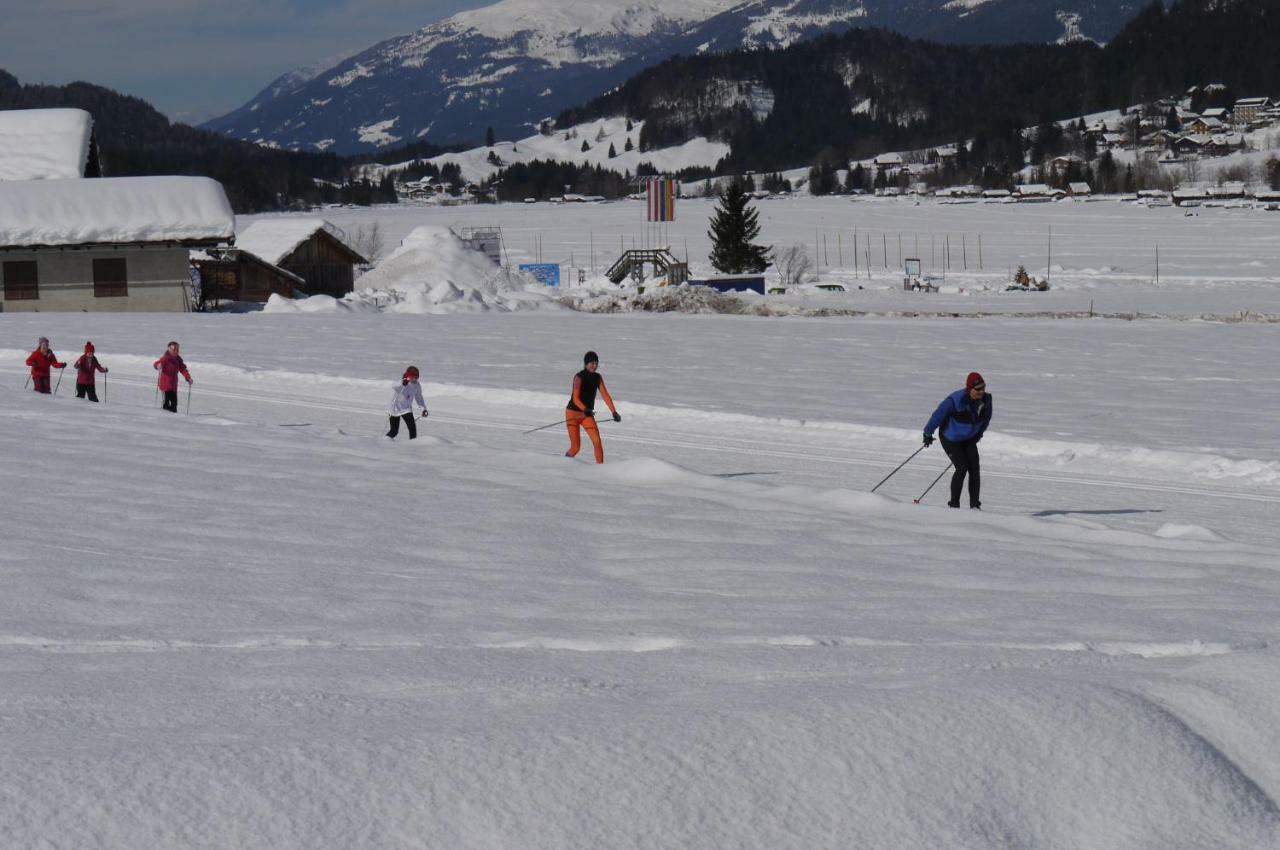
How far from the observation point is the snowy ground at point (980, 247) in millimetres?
54344

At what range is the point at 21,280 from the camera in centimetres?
4262

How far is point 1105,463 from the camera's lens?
16.2 metres

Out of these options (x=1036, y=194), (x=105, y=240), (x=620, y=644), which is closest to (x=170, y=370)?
(x=620, y=644)

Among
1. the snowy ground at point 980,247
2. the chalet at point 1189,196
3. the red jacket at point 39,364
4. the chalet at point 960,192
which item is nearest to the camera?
the red jacket at point 39,364

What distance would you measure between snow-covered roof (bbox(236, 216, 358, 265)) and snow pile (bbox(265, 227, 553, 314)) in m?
3.10

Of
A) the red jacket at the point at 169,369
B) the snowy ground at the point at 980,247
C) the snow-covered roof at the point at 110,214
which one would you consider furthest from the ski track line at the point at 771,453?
the snowy ground at the point at 980,247

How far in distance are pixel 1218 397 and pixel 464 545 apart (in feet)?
56.0

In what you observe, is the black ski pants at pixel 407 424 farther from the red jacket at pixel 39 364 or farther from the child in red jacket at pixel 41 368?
the red jacket at pixel 39 364

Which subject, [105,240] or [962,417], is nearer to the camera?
[962,417]

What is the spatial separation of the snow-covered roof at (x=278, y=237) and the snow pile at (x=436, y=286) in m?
3.10

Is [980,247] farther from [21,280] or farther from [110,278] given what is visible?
[21,280]

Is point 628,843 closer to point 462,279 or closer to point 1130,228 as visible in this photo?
point 462,279

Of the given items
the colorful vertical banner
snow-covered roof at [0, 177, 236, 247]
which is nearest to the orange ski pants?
snow-covered roof at [0, 177, 236, 247]

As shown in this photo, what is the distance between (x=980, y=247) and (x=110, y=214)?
58.2 meters
